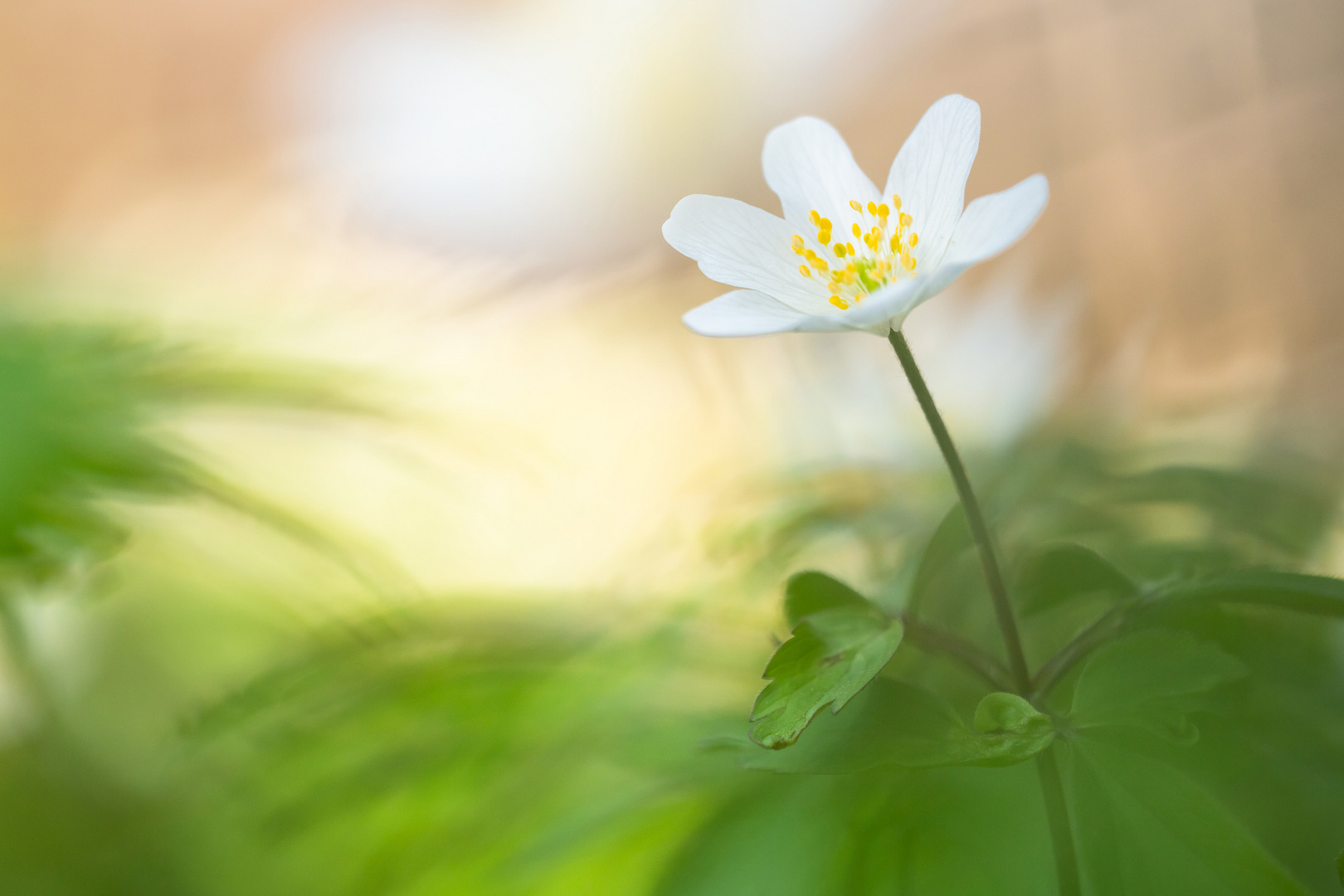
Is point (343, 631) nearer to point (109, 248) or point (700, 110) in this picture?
point (109, 248)

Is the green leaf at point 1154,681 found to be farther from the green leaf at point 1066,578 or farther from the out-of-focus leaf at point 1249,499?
the out-of-focus leaf at point 1249,499

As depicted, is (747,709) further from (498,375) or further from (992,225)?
(498,375)

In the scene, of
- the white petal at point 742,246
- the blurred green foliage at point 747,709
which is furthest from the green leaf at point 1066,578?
the white petal at point 742,246

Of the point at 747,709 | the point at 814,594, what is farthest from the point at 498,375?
the point at 814,594

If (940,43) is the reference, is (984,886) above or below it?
below

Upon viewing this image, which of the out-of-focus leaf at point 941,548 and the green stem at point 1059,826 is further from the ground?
the out-of-focus leaf at point 941,548

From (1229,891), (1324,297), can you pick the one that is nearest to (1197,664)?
(1229,891)
